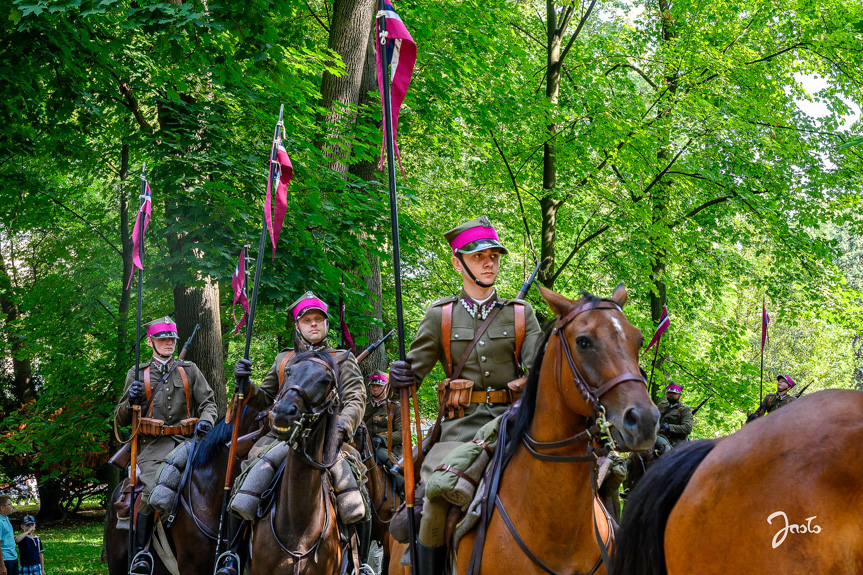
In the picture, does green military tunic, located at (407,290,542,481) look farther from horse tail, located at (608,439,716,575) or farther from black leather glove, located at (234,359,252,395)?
black leather glove, located at (234,359,252,395)

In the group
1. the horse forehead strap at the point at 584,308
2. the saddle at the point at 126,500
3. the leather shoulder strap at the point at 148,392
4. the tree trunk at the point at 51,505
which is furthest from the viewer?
the tree trunk at the point at 51,505

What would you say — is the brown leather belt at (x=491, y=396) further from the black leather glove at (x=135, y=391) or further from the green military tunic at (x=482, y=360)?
the black leather glove at (x=135, y=391)

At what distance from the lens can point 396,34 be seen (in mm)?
5211

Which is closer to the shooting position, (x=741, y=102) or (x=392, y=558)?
(x=392, y=558)

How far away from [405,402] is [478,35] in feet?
44.3

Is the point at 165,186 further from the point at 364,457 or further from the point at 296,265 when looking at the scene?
the point at 364,457

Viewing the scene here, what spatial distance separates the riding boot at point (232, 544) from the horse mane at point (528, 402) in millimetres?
3529

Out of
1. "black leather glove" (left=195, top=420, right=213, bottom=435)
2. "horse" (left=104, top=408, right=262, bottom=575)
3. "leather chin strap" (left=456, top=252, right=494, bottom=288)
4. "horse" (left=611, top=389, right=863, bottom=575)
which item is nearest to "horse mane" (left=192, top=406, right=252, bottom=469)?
"horse" (left=104, top=408, right=262, bottom=575)

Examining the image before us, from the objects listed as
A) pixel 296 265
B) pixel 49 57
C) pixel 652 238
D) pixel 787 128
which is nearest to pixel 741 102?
pixel 787 128

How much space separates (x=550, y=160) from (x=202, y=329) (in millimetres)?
10208

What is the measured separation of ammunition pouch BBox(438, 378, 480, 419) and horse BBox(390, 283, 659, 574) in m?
0.49
